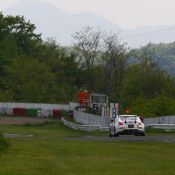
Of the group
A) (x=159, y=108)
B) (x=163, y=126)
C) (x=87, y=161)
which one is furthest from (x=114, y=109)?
(x=87, y=161)

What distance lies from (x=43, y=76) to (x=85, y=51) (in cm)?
916

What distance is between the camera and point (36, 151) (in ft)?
80.5

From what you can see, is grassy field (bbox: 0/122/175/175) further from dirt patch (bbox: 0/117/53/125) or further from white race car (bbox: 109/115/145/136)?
dirt patch (bbox: 0/117/53/125)

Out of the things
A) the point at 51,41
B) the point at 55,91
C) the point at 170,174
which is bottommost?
the point at 170,174

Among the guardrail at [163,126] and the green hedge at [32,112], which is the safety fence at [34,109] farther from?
the guardrail at [163,126]

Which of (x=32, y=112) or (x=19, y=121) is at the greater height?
(x=32, y=112)

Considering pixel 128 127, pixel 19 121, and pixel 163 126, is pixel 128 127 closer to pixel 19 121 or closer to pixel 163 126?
pixel 163 126

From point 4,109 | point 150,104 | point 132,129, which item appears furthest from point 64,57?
point 132,129

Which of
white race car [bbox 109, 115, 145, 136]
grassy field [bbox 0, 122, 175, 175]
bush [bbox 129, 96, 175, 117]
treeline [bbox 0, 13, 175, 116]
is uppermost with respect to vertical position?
treeline [bbox 0, 13, 175, 116]

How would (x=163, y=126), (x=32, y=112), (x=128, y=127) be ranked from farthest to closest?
1. (x=32, y=112)
2. (x=163, y=126)
3. (x=128, y=127)

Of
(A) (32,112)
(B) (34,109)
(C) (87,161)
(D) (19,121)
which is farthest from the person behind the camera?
(B) (34,109)

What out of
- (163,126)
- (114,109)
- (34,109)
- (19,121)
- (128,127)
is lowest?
(128,127)

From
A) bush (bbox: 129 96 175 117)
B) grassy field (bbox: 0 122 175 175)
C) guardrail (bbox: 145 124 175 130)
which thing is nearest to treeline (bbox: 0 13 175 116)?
bush (bbox: 129 96 175 117)

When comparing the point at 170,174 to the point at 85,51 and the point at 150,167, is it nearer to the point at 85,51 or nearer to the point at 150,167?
the point at 150,167
